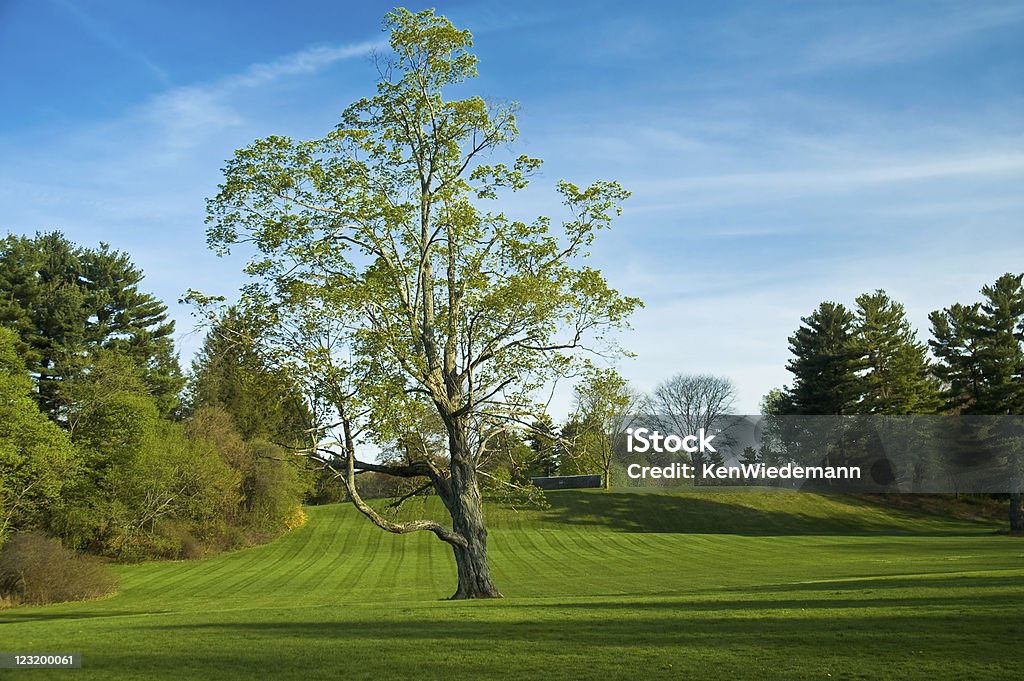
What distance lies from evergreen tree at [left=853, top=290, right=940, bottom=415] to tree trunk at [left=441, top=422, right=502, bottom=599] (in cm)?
5613

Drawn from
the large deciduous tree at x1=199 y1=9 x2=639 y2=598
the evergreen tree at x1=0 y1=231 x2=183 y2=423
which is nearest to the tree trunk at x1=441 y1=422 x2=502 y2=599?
the large deciduous tree at x1=199 y1=9 x2=639 y2=598

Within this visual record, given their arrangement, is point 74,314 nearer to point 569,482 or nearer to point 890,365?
point 569,482

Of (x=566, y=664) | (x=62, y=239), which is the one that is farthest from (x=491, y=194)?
(x=62, y=239)

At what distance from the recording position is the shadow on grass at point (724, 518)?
6544 cm

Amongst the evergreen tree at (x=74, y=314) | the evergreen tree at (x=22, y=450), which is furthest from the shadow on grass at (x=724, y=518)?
the evergreen tree at (x=22, y=450)

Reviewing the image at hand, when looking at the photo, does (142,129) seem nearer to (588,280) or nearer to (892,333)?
(588,280)

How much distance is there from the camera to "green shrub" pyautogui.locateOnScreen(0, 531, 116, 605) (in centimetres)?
3338

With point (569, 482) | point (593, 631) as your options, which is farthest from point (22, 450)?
point (569, 482)

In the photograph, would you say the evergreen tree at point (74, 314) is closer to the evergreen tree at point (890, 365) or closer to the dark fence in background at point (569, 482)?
the dark fence in background at point (569, 482)

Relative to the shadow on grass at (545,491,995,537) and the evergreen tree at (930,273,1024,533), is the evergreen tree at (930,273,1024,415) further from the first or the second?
the shadow on grass at (545,491,995,537)

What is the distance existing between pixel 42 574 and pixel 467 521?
831 inches

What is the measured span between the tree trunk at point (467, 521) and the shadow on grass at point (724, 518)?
44702 mm

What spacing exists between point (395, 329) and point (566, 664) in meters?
12.0

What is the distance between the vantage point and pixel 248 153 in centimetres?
2223
